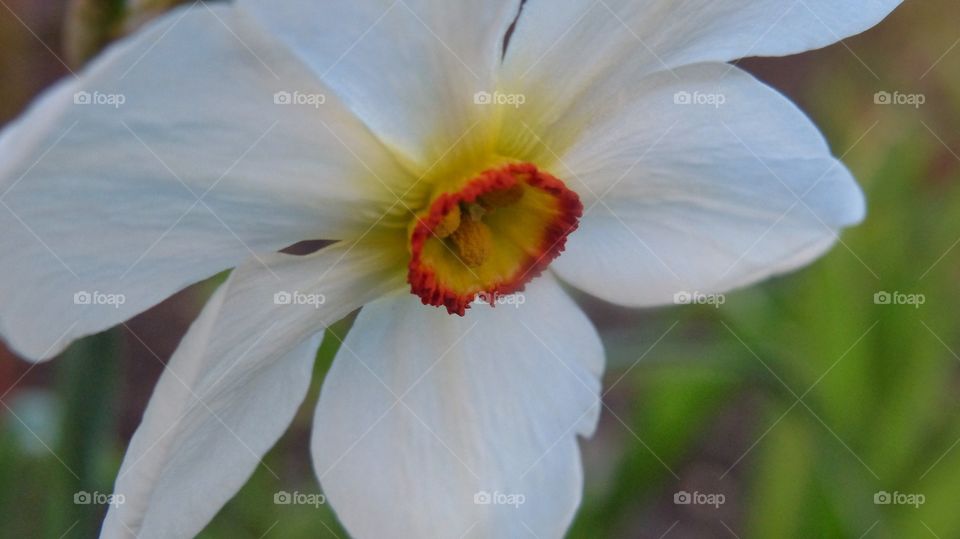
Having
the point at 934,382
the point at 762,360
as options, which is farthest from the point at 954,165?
the point at 762,360

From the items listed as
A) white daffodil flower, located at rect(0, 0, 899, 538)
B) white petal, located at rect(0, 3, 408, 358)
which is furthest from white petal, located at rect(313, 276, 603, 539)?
white petal, located at rect(0, 3, 408, 358)

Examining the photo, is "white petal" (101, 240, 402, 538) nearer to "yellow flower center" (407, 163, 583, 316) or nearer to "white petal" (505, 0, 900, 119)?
"yellow flower center" (407, 163, 583, 316)

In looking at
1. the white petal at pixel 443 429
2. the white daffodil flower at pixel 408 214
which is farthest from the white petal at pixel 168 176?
the white petal at pixel 443 429

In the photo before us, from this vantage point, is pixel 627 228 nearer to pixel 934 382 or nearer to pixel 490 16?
pixel 490 16

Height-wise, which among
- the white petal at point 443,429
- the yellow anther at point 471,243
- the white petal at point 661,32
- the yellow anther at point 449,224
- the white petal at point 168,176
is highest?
the white petal at point 661,32

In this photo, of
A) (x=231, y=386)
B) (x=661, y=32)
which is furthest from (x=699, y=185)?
(x=231, y=386)

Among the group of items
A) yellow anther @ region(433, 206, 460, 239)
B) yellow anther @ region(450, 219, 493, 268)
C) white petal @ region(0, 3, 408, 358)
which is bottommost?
yellow anther @ region(450, 219, 493, 268)

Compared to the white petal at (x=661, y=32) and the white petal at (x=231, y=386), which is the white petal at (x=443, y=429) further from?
the white petal at (x=661, y=32)
